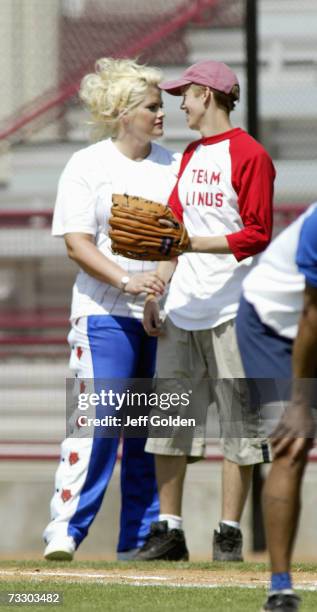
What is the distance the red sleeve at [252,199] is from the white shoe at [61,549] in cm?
130

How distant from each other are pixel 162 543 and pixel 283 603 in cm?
192

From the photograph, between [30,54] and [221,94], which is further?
[30,54]

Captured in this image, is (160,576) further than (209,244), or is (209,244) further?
(209,244)

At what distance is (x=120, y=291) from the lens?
5.65m

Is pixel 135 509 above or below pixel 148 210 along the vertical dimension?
below

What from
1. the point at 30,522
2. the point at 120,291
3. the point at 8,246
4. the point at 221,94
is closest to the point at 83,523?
the point at 120,291

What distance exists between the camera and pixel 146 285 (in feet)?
17.8

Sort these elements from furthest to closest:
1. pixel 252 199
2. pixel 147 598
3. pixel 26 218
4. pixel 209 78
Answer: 1. pixel 26 218
2. pixel 209 78
3. pixel 252 199
4. pixel 147 598

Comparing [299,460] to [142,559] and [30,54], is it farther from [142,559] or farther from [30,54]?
[30,54]

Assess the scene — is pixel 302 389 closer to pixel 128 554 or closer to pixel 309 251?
pixel 309 251

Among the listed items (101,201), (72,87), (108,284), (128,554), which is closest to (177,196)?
(101,201)

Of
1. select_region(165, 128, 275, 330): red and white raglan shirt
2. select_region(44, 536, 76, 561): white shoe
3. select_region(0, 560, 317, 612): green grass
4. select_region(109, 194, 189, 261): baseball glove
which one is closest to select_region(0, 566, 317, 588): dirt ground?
select_region(0, 560, 317, 612): green grass

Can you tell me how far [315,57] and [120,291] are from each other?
554 centimetres

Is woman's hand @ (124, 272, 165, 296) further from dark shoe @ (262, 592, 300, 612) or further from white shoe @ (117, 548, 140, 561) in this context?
dark shoe @ (262, 592, 300, 612)
